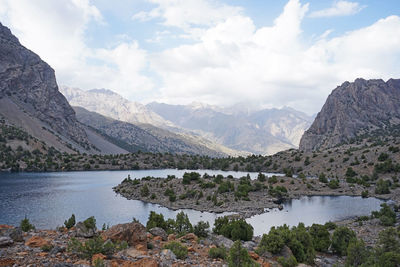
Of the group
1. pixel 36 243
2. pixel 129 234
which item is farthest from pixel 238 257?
pixel 36 243

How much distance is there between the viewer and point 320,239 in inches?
1174

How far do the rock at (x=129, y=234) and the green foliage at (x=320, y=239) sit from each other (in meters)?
17.9

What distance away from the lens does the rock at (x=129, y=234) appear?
796 inches

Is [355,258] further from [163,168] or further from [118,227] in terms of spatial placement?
[163,168]

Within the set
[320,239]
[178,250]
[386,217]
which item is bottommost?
[320,239]

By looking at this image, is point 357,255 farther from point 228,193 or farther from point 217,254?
point 228,193

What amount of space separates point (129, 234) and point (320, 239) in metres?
19.5

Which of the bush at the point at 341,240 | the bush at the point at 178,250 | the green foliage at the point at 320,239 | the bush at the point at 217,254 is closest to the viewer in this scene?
the bush at the point at 178,250

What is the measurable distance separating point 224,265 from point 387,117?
8538 inches

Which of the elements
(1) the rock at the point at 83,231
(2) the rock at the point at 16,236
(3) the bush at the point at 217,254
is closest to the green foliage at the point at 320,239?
(3) the bush at the point at 217,254

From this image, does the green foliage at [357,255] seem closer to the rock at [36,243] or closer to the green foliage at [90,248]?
the green foliage at [90,248]

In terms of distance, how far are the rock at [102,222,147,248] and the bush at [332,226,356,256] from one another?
19.3m

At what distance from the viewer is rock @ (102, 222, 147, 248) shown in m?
20.2

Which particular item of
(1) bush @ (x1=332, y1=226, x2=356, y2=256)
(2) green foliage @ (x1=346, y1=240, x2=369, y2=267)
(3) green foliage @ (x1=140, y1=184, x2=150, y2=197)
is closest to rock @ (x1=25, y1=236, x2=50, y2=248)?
(2) green foliage @ (x1=346, y1=240, x2=369, y2=267)
